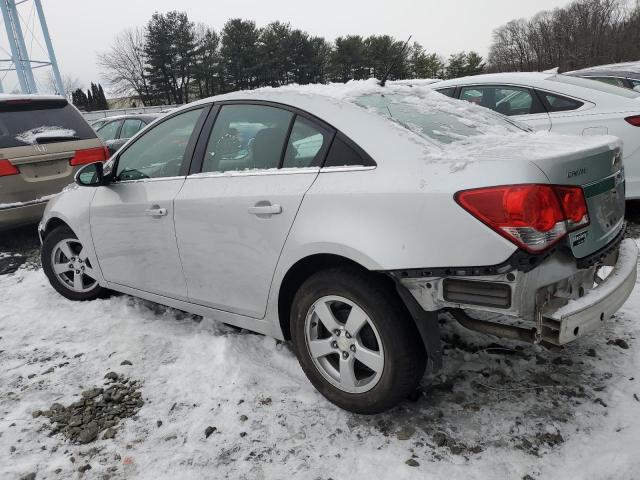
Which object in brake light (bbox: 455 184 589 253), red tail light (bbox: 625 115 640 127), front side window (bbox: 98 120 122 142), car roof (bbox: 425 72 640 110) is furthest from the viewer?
front side window (bbox: 98 120 122 142)

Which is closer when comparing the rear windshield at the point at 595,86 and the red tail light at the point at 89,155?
the rear windshield at the point at 595,86

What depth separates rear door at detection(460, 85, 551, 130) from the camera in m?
5.09

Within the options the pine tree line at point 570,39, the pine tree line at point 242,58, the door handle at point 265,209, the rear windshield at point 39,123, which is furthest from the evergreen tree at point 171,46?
the door handle at point 265,209

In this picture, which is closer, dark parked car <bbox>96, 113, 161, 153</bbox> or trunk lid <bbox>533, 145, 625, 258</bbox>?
trunk lid <bbox>533, 145, 625, 258</bbox>

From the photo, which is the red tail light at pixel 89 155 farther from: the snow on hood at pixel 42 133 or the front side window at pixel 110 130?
the front side window at pixel 110 130

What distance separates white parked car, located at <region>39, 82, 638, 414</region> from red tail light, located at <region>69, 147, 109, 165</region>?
10.3 ft

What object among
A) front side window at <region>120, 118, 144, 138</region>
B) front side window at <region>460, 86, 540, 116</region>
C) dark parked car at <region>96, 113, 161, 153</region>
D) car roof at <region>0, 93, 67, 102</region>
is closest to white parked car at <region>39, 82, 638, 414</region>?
front side window at <region>460, 86, 540, 116</region>

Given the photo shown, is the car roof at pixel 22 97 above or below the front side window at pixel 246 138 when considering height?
above

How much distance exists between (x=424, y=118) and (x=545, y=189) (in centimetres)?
88

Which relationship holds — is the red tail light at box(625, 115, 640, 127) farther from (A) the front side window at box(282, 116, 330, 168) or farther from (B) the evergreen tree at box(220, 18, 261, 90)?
(B) the evergreen tree at box(220, 18, 261, 90)

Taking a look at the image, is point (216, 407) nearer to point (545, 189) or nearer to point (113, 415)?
point (113, 415)

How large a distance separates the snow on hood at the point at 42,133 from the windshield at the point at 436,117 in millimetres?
4614

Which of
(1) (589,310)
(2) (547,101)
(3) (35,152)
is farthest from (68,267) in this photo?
(2) (547,101)

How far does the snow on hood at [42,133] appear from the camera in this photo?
218 inches
